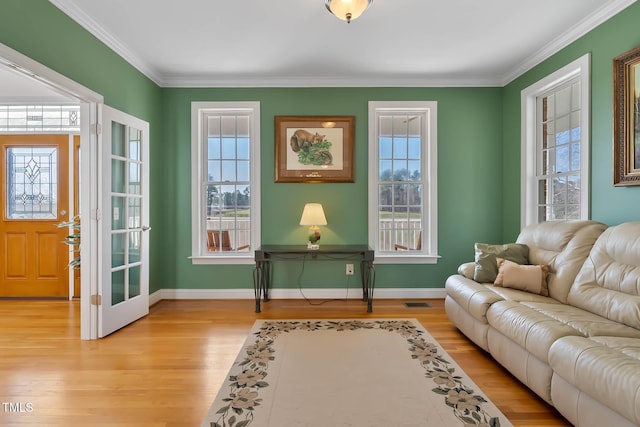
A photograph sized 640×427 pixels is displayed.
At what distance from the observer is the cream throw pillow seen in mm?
2945

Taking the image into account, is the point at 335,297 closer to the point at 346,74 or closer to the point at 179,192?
the point at 179,192

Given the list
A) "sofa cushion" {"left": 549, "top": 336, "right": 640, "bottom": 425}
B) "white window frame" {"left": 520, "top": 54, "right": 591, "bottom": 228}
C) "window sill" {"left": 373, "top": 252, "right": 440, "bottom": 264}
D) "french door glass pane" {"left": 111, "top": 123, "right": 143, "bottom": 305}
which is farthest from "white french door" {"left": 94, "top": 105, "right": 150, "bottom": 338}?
"white window frame" {"left": 520, "top": 54, "right": 591, "bottom": 228}

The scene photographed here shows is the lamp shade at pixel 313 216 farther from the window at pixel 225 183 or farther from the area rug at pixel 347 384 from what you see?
the area rug at pixel 347 384

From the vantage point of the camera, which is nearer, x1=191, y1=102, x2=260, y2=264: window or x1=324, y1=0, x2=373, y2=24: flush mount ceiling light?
x1=324, y1=0, x2=373, y2=24: flush mount ceiling light

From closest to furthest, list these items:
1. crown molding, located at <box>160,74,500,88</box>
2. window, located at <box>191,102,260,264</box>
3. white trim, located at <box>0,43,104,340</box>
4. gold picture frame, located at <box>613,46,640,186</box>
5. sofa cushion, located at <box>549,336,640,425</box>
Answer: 1. sofa cushion, located at <box>549,336,640,425</box>
2. gold picture frame, located at <box>613,46,640,186</box>
3. white trim, located at <box>0,43,104,340</box>
4. crown molding, located at <box>160,74,500,88</box>
5. window, located at <box>191,102,260,264</box>

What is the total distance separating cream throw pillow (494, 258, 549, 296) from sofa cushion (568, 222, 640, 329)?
0.85ft

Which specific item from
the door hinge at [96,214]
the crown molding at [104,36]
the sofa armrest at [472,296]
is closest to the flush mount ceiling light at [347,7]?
the crown molding at [104,36]

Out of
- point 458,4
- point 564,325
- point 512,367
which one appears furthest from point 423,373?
point 458,4

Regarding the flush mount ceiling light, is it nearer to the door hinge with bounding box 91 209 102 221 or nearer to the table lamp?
the table lamp

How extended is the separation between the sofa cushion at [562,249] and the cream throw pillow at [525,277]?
54mm

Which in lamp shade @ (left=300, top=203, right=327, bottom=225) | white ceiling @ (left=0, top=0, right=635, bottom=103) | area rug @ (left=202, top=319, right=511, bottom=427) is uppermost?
white ceiling @ (left=0, top=0, right=635, bottom=103)

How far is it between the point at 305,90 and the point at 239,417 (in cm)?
371

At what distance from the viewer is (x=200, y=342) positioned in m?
3.16

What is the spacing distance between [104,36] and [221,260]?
2.65m
